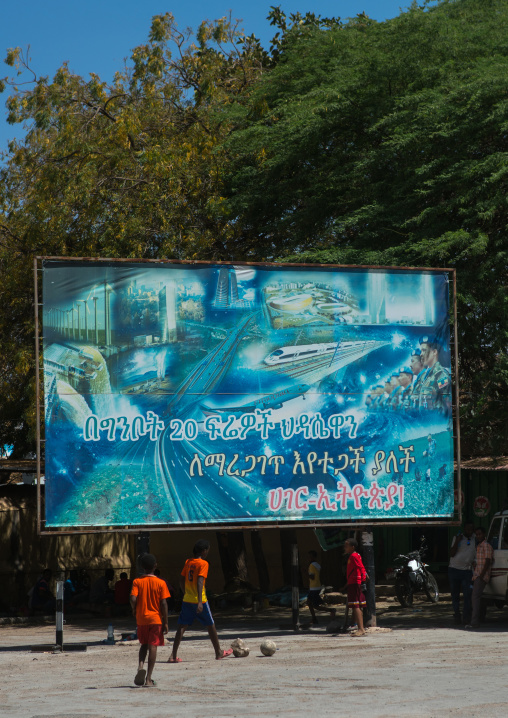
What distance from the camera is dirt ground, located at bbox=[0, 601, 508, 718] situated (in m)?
8.82

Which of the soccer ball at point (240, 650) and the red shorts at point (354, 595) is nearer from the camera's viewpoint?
the soccer ball at point (240, 650)

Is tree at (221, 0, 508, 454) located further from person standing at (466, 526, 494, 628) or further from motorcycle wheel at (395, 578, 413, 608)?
motorcycle wheel at (395, 578, 413, 608)

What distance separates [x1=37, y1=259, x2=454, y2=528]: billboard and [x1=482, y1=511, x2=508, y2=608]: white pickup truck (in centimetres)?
135

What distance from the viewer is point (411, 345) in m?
16.5

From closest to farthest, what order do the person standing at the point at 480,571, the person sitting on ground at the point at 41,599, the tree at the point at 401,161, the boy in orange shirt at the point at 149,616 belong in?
the boy in orange shirt at the point at 149,616, the person standing at the point at 480,571, the tree at the point at 401,161, the person sitting on ground at the point at 41,599

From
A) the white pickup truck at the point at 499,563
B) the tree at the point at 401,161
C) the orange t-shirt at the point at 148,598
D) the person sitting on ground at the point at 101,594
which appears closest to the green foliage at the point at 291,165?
the tree at the point at 401,161

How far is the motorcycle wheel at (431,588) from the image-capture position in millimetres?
20453

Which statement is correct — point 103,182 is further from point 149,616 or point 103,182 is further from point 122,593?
point 149,616

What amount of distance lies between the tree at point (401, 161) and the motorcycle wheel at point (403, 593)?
11.3 feet

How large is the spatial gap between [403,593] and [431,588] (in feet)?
3.25

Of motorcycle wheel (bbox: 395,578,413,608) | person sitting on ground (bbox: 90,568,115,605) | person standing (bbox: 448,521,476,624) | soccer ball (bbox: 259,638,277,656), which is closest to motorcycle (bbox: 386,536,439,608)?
motorcycle wheel (bbox: 395,578,413,608)

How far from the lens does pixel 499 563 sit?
16.6m

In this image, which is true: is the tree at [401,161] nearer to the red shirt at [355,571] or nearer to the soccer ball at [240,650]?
the red shirt at [355,571]

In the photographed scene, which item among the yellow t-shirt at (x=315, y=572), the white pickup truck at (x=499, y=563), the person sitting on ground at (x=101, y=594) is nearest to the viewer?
the white pickup truck at (x=499, y=563)
